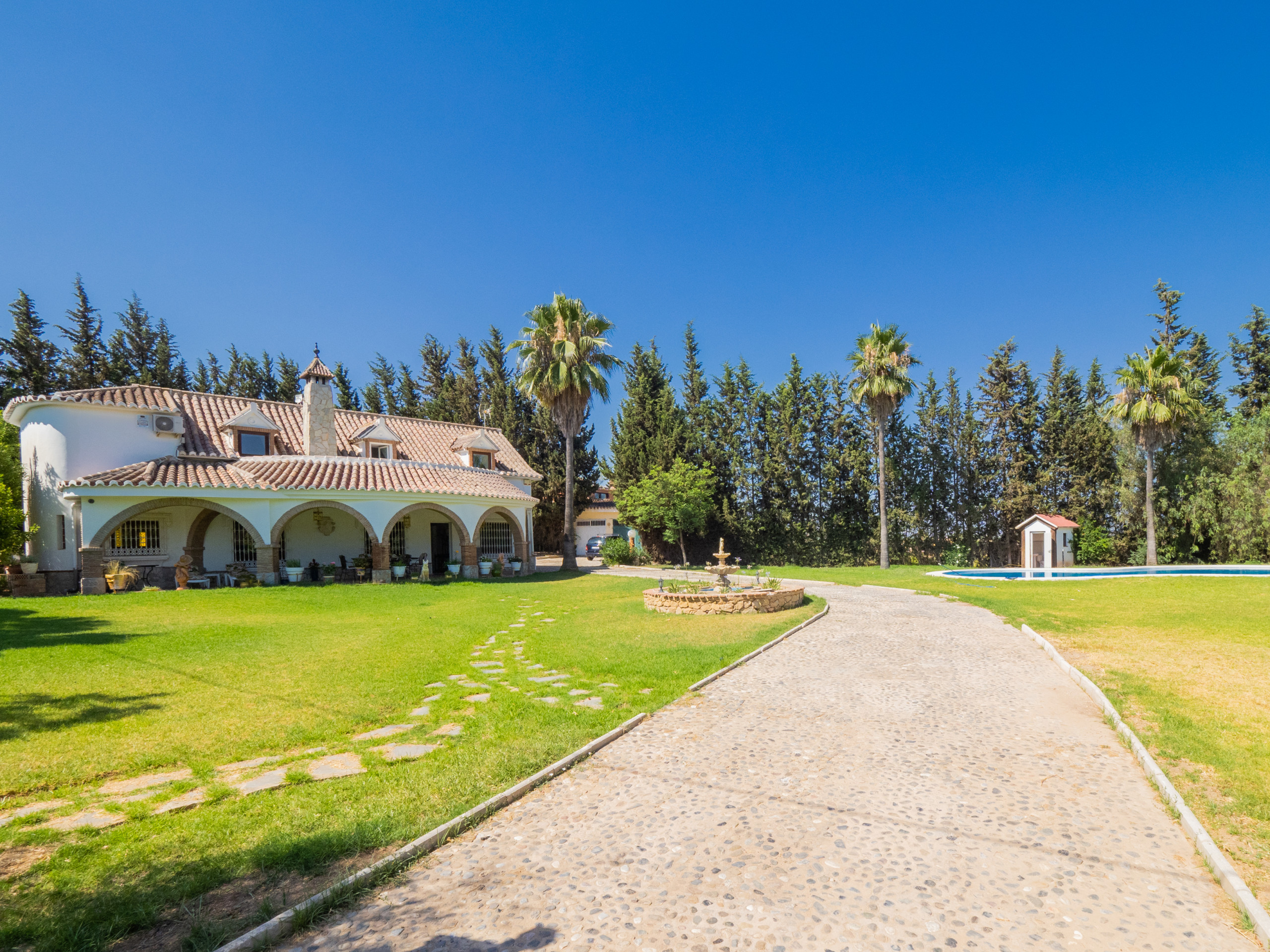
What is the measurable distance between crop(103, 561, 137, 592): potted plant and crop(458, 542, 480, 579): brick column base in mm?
10270

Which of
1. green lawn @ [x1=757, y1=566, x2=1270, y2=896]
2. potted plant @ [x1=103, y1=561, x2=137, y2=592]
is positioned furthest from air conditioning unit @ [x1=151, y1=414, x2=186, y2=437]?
green lawn @ [x1=757, y1=566, x2=1270, y2=896]

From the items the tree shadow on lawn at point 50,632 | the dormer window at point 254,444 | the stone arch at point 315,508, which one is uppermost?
the dormer window at point 254,444

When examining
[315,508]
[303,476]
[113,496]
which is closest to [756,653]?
[315,508]

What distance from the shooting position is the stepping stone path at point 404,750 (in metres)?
5.68

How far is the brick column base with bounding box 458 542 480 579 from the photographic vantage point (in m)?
23.7

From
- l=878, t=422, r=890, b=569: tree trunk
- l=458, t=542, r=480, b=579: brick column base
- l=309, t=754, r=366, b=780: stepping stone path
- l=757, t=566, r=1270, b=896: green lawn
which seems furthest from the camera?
l=878, t=422, r=890, b=569: tree trunk

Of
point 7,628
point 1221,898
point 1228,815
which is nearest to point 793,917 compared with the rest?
point 1221,898

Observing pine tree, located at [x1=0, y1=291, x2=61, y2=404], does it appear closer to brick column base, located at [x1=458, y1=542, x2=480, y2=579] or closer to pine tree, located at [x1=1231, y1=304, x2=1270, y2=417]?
brick column base, located at [x1=458, y1=542, x2=480, y2=579]

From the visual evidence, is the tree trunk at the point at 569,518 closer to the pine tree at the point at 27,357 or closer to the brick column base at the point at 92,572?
the brick column base at the point at 92,572

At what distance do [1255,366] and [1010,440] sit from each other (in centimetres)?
1421

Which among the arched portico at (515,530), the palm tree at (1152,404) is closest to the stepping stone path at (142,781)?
the arched portico at (515,530)

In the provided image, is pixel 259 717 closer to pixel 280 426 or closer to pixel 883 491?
pixel 280 426

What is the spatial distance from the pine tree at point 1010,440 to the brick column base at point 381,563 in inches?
1295

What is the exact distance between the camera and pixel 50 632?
11648 millimetres
